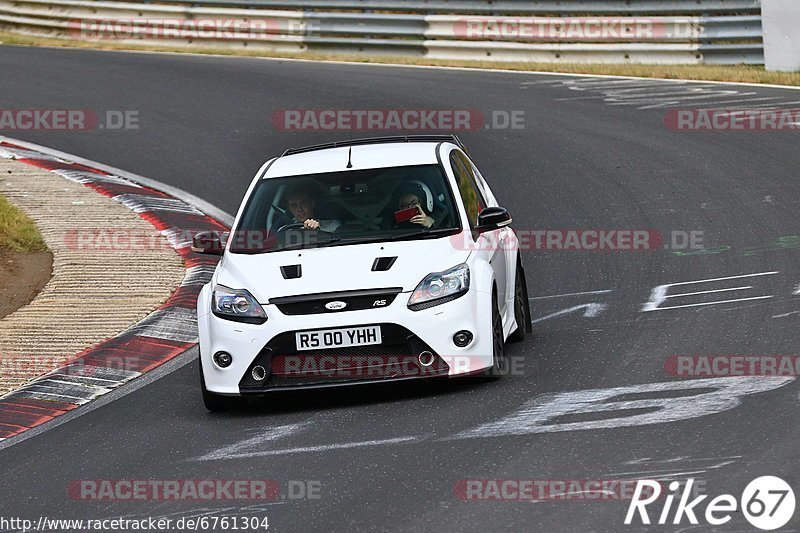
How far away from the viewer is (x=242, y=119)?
2000cm

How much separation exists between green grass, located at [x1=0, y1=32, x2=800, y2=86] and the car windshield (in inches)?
468

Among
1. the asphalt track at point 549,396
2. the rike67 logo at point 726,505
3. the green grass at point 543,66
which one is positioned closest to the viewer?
the rike67 logo at point 726,505

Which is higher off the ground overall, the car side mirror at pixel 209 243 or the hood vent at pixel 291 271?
the car side mirror at pixel 209 243

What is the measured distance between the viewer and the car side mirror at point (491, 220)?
9172 mm

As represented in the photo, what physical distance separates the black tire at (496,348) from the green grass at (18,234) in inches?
244

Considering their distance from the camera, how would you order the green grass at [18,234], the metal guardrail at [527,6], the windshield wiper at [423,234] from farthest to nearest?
the metal guardrail at [527,6], the green grass at [18,234], the windshield wiper at [423,234]

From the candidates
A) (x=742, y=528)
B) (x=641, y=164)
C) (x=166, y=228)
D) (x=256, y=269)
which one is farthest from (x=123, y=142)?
(x=742, y=528)

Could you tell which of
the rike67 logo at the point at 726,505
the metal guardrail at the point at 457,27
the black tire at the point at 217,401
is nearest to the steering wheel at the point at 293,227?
the black tire at the point at 217,401

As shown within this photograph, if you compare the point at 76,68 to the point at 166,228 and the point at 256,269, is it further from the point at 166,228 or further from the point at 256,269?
the point at 256,269

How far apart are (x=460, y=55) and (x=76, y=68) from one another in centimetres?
650

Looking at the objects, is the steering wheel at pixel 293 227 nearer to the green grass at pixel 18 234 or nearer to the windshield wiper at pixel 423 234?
the windshield wiper at pixel 423 234

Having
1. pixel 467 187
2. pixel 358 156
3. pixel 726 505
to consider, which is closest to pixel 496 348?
pixel 467 187

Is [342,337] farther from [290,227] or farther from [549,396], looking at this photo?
[290,227]

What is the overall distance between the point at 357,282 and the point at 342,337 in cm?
38
